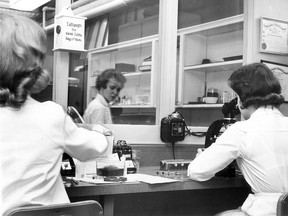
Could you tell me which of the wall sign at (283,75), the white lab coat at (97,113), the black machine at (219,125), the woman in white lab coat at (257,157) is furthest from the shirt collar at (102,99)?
the woman in white lab coat at (257,157)

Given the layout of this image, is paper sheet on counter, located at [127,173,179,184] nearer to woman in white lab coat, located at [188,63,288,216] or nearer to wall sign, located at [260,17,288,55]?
woman in white lab coat, located at [188,63,288,216]

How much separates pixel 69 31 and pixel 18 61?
1.16 metres

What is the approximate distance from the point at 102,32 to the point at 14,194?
349 cm

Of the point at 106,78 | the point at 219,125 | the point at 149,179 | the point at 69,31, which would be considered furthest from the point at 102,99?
the point at 149,179

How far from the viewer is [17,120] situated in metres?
1.40

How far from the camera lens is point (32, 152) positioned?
1.38 metres

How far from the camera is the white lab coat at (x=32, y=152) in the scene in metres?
1.36

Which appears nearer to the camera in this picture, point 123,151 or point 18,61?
point 18,61

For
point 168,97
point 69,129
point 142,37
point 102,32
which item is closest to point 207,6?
point 142,37

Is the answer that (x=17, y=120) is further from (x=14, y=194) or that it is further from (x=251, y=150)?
(x=251, y=150)

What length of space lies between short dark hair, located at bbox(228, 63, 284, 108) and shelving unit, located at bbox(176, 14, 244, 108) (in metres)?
1.70

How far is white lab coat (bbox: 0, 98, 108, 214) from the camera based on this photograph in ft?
4.45

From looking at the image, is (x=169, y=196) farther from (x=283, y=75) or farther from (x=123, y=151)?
(x=283, y=75)

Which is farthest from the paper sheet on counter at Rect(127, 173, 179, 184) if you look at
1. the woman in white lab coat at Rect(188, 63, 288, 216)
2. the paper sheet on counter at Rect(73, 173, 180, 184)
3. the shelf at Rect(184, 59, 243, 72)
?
the shelf at Rect(184, 59, 243, 72)
